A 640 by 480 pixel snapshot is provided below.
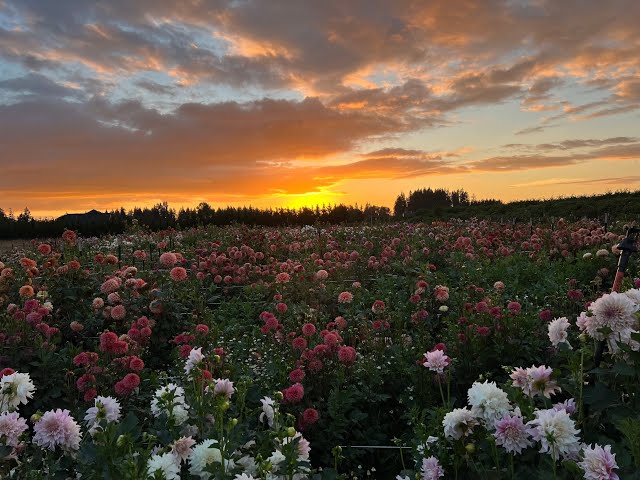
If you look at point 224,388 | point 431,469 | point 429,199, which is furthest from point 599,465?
point 429,199

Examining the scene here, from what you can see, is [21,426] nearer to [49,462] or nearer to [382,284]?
[49,462]

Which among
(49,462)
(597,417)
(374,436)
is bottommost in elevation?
(374,436)

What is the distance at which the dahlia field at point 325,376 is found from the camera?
2.10 meters

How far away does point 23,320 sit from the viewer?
450cm

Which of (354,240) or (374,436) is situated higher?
(354,240)

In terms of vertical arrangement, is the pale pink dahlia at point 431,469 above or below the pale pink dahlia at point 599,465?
below

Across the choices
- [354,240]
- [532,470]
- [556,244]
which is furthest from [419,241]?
[532,470]

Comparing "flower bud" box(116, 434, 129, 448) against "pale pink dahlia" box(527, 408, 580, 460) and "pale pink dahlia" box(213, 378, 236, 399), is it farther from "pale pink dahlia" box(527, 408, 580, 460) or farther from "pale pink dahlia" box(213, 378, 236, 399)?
"pale pink dahlia" box(527, 408, 580, 460)

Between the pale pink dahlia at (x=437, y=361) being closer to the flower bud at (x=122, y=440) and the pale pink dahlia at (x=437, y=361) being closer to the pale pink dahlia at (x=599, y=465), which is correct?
the pale pink dahlia at (x=599, y=465)


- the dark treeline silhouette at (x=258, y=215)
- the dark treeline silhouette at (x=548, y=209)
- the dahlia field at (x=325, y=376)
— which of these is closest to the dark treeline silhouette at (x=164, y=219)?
the dark treeline silhouette at (x=258, y=215)

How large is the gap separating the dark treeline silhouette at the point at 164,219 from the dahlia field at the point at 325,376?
12.9 metres

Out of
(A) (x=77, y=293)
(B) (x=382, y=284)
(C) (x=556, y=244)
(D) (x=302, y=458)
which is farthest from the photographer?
(C) (x=556, y=244)

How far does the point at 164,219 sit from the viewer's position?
70.1 feet

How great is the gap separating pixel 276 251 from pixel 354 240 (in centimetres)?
240
